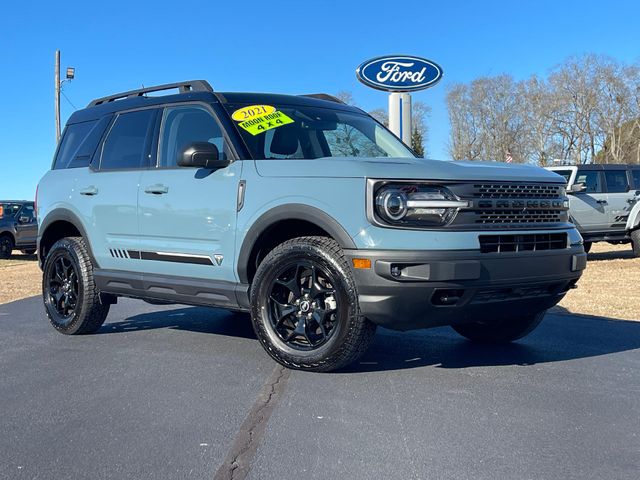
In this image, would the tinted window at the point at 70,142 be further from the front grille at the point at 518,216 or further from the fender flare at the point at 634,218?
the fender flare at the point at 634,218

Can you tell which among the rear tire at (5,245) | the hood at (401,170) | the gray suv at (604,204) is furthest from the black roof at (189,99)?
the rear tire at (5,245)

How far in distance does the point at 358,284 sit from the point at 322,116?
6.81 feet

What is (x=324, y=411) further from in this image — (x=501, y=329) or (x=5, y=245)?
(x=5, y=245)

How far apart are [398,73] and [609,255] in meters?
7.13

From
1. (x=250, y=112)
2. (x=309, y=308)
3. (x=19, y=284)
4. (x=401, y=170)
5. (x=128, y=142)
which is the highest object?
(x=250, y=112)

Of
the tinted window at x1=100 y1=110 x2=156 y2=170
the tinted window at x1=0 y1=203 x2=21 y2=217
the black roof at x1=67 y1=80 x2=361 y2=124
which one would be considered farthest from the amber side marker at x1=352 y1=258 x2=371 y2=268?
the tinted window at x1=0 y1=203 x2=21 y2=217

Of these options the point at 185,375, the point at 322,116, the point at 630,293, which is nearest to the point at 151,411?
the point at 185,375

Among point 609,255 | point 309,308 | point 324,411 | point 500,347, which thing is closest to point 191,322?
point 309,308

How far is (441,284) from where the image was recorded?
4094 mm

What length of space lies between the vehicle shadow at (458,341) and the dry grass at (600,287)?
0.54m

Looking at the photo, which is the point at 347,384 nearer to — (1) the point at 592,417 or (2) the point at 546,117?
(1) the point at 592,417

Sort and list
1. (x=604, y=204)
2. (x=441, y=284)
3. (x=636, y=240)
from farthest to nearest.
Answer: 1. (x=636, y=240)
2. (x=604, y=204)
3. (x=441, y=284)

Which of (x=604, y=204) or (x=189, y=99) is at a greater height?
(x=189, y=99)

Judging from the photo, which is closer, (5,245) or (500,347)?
(500,347)
